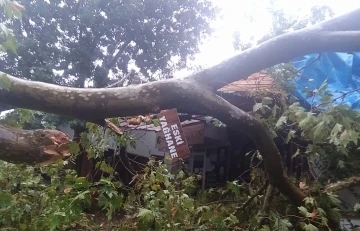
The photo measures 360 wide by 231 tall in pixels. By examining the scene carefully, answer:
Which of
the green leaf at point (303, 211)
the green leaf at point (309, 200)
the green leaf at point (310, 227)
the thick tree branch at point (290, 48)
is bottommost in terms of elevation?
the green leaf at point (310, 227)

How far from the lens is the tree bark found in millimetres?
2176

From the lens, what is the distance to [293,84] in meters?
3.98

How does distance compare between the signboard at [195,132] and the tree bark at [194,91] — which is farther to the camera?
the signboard at [195,132]

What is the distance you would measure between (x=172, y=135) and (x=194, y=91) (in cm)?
140

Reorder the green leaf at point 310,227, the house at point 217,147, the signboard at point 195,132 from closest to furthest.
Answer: the green leaf at point 310,227 < the house at point 217,147 < the signboard at point 195,132

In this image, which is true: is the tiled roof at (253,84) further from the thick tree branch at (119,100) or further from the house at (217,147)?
the thick tree branch at (119,100)

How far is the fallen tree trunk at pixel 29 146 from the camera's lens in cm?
210

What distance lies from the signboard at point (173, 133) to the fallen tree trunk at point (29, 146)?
1.34m

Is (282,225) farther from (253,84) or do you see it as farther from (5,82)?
(5,82)

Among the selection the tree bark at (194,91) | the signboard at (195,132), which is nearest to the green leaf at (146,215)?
the tree bark at (194,91)

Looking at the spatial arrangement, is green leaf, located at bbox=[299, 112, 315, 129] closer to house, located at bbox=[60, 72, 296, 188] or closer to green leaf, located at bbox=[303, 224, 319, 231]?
green leaf, located at bbox=[303, 224, 319, 231]

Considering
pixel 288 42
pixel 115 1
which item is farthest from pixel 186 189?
pixel 115 1

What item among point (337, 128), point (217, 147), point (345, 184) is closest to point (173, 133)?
point (345, 184)

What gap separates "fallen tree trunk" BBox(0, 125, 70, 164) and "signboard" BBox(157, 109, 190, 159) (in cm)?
134
